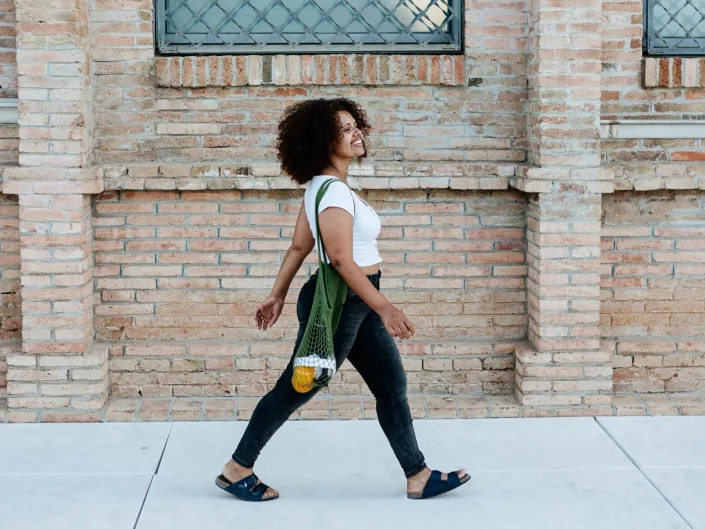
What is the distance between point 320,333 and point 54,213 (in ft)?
7.29

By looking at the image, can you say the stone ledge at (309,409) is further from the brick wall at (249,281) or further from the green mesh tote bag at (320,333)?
the green mesh tote bag at (320,333)

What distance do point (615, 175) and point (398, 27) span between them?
58.2 inches

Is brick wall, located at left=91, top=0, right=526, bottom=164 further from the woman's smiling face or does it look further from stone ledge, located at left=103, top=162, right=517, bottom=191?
the woman's smiling face

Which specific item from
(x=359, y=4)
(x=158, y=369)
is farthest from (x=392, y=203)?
(x=158, y=369)

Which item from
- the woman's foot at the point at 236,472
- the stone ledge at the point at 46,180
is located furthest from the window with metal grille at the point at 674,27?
the woman's foot at the point at 236,472

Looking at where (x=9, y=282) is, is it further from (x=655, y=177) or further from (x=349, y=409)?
(x=655, y=177)

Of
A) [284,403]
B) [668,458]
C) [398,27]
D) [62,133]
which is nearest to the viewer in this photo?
[284,403]

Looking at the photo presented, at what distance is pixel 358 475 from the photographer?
5.22m

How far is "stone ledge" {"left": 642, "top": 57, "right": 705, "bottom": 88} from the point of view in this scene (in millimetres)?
6266

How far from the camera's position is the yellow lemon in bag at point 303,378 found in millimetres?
4434

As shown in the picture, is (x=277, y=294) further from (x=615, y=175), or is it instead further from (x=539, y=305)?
(x=615, y=175)

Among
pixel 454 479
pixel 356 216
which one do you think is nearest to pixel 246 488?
pixel 454 479

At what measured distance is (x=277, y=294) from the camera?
4840mm

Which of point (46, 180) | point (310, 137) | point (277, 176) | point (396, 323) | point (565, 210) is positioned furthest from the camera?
point (277, 176)
